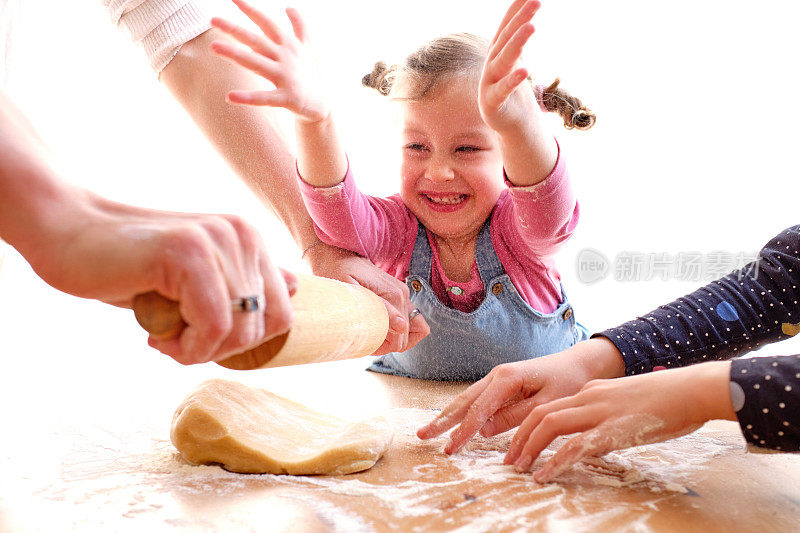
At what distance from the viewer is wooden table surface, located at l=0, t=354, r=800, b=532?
65 centimetres

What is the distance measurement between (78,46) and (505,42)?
1955 mm

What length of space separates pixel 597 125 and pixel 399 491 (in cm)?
188

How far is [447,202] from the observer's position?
152 centimetres

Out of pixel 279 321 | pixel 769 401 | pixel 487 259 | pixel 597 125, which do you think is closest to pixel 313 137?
pixel 487 259

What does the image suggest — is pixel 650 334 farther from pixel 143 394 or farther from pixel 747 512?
pixel 143 394

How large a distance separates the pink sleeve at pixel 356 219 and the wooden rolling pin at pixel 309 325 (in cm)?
48

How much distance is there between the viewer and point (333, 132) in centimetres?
130

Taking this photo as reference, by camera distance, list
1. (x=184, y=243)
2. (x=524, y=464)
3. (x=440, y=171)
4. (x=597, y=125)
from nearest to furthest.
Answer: (x=184, y=243), (x=524, y=464), (x=440, y=171), (x=597, y=125)

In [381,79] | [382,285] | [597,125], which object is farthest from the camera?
[597,125]

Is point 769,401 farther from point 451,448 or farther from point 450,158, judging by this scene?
point 450,158

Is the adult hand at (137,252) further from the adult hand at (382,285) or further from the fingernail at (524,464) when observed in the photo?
the adult hand at (382,285)

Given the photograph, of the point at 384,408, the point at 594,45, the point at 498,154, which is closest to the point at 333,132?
the point at 498,154

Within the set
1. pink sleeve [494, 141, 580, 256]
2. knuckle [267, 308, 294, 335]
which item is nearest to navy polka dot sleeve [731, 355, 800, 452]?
knuckle [267, 308, 294, 335]

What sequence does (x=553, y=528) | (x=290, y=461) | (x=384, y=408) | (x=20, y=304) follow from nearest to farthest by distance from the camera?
1. (x=553, y=528)
2. (x=290, y=461)
3. (x=384, y=408)
4. (x=20, y=304)
